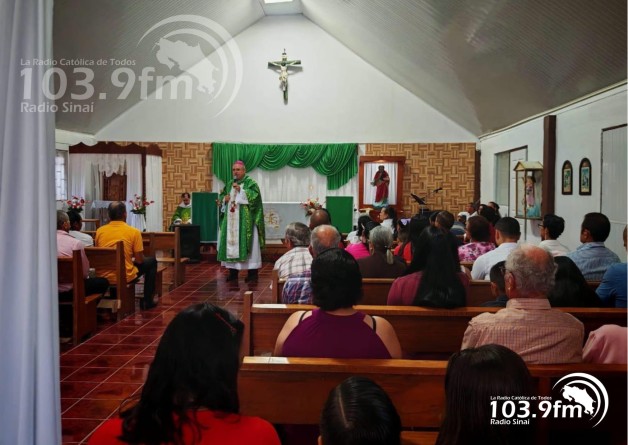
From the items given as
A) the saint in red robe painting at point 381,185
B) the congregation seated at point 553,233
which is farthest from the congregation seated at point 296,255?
the saint in red robe painting at point 381,185

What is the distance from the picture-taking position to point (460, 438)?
1.36 m

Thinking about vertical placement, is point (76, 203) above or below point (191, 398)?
above

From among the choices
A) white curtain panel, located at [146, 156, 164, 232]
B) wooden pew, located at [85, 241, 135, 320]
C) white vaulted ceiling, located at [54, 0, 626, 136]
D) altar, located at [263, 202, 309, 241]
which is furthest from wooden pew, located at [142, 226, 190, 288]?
altar, located at [263, 202, 309, 241]

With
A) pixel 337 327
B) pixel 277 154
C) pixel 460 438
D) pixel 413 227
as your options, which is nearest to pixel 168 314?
pixel 413 227

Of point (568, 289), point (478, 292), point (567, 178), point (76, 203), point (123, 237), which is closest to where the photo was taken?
point (568, 289)

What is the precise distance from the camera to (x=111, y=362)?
4.50 meters

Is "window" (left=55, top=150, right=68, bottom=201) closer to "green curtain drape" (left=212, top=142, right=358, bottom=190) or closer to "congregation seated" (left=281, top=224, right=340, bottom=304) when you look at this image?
"green curtain drape" (left=212, top=142, right=358, bottom=190)

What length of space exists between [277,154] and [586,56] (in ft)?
23.6

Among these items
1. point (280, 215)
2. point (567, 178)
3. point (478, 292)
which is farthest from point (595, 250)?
point (280, 215)

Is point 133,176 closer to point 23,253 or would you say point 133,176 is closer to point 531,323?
point 23,253

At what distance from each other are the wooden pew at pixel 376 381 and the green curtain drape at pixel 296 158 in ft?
33.3

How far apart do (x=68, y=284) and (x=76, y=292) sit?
0.16 meters

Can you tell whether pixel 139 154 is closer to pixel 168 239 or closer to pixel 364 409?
pixel 168 239

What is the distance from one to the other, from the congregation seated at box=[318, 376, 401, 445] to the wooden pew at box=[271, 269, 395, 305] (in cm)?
263
